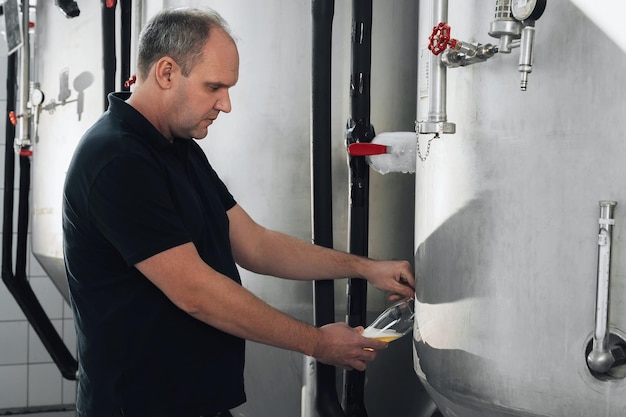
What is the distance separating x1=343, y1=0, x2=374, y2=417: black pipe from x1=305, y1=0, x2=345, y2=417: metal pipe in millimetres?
38

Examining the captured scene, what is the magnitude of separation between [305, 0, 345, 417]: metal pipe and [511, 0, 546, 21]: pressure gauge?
588 millimetres

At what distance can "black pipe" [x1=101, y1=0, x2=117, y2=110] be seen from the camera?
2068mm

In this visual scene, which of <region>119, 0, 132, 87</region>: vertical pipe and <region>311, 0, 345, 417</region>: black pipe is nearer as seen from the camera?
<region>311, 0, 345, 417</region>: black pipe

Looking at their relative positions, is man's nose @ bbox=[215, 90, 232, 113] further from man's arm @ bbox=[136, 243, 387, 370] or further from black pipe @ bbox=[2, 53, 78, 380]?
black pipe @ bbox=[2, 53, 78, 380]

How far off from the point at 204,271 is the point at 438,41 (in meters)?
0.49

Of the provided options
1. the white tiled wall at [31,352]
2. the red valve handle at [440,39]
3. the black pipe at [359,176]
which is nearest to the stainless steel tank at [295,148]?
the black pipe at [359,176]

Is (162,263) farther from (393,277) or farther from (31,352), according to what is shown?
(31,352)

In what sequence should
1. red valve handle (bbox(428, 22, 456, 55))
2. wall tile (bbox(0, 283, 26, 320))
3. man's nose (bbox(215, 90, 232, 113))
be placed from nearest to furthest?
red valve handle (bbox(428, 22, 456, 55)) < man's nose (bbox(215, 90, 232, 113)) < wall tile (bbox(0, 283, 26, 320))

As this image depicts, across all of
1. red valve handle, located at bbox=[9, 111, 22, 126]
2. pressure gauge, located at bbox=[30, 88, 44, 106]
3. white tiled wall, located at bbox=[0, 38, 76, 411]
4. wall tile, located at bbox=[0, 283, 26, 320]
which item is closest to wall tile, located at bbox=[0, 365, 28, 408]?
white tiled wall, located at bbox=[0, 38, 76, 411]

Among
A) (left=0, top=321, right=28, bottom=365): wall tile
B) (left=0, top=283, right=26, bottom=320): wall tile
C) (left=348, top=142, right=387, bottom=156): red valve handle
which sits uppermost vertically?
(left=348, top=142, right=387, bottom=156): red valve handle

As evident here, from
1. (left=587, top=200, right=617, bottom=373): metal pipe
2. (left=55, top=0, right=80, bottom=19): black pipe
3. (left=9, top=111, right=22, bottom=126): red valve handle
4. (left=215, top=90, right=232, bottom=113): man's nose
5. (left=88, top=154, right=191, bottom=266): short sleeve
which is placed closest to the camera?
(left=587, top=200, right=617, bottom=373): metal pipe

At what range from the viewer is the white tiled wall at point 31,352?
3.65 metres

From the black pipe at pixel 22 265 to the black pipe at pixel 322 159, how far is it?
4.75ft

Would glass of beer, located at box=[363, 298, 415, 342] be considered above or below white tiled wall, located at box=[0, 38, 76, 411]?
above
